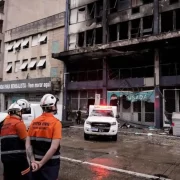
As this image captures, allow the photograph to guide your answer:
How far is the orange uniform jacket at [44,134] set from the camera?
3477 millimetres

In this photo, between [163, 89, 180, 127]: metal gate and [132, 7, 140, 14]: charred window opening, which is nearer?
[163, 89, 180, 127]: metal gate

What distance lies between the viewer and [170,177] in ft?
23.0

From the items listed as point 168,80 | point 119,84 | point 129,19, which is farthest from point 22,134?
point 129,19

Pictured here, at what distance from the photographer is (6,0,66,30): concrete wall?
131 feet

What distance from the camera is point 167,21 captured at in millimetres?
22281

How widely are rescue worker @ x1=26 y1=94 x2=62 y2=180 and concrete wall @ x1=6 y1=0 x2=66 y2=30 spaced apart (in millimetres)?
38814

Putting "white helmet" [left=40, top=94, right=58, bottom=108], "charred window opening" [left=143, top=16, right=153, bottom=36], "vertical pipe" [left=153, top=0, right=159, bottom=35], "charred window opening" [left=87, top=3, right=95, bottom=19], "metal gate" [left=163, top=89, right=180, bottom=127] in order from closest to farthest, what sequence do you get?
"white helmet" [left=40, top=94, right=58, bottom=108]
"metal gate" [left=163, top=89, right=180, bottom=127]
"vertical pipe" [left=153, top=0, right=159, bottom=35]
"charred window opening" [left=143, top=16, right=153, bottom=36]
"charred window opening" [left=87, top=3, right=95, bottom=19]

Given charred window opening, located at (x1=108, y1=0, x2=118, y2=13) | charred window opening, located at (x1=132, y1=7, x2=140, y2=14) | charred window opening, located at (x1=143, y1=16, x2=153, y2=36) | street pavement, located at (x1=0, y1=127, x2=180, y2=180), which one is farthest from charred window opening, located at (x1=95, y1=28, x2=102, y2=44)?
street pavement, located at (x1=0, y1=127, x2=180, y2=180)

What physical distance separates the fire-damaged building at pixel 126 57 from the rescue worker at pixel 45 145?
58.2ft

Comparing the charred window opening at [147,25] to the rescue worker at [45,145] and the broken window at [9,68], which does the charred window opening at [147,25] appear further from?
the rescue worker at [45,145]

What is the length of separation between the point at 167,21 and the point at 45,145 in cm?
2125

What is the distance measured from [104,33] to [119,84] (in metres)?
5.54

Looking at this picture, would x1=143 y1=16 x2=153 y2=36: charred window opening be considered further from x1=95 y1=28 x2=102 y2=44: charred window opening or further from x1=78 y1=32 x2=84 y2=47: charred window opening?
x1=78 y1=32 x2=84 y2=47: charred window opening

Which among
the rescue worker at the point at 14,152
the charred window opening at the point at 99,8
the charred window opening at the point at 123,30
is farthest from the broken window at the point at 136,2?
the rescue worker at the point at 14,152
